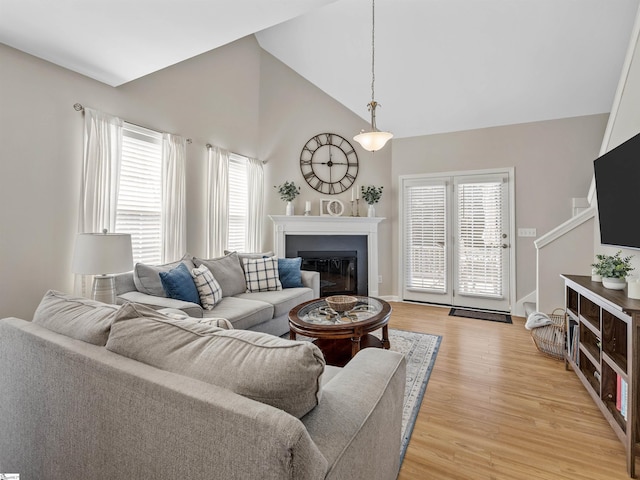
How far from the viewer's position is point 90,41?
241 centimetres

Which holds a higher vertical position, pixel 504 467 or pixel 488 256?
pixel 488 256

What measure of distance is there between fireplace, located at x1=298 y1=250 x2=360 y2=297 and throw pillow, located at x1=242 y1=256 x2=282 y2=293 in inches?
50.0

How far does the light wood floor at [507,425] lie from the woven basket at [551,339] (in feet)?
0.25

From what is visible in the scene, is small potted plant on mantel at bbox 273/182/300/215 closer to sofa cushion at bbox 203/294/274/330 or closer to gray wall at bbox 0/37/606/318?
gray wall at bbox 0/37/606/318

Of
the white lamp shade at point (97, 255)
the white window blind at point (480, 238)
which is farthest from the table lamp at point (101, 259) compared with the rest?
the white window blind at point (480, 238)

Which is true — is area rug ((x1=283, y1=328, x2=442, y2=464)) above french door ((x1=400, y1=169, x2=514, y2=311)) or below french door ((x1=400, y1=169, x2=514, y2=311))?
below

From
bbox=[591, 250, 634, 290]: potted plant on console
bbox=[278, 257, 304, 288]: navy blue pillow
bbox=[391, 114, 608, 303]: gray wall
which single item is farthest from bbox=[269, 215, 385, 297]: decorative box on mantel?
bbox=[591, 250, 634, 290]: potted plant on console

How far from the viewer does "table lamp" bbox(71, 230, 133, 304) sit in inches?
92.2

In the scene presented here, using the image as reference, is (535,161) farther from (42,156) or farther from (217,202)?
(42,156)

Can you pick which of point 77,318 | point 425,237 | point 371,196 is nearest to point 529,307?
point 425,237

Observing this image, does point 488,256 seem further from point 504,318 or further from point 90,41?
point 90,41

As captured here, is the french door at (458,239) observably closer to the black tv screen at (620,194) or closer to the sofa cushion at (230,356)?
the black tv screen at (620,194)

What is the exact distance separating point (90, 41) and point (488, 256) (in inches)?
192

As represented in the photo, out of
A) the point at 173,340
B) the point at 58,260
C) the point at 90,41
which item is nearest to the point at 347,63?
the point at 90,41
